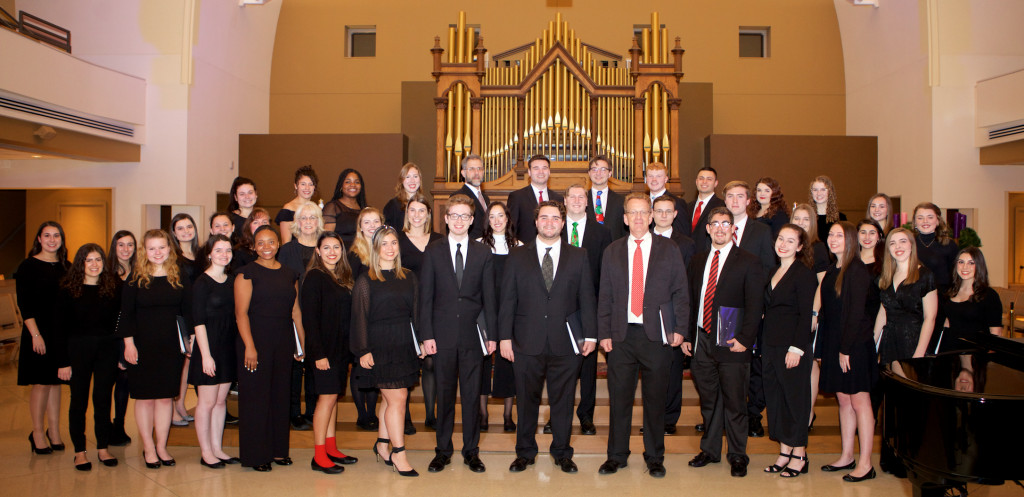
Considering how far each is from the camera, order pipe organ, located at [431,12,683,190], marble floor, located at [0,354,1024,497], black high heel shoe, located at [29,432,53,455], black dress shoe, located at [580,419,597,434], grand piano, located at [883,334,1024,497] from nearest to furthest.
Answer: grand piano, located at [883,334,1024,497] < marble floor, located at [0,354,1024,497] < black high heel shoe, located at [29,432,53,455] < black dress shoe, located at [580,419,597,434] < pipe organ, located at [431,12,683,190]

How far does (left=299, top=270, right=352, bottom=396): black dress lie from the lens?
4012mm

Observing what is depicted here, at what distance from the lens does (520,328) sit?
4000 millimetres

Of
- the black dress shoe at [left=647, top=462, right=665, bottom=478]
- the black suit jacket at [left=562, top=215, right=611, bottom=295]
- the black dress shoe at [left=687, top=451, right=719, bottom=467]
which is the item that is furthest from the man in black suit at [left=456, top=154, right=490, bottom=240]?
the black dress shoe at [left=687, top=451, right=719, bottom=467]

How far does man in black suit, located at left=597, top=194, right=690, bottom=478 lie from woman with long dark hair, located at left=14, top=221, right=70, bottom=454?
10.8 feet

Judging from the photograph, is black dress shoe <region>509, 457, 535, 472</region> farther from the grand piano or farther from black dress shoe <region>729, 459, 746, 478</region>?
the grand piano

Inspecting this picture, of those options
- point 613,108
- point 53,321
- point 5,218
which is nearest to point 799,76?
point 613,108

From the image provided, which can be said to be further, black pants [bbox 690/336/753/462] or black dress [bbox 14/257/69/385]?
black dress [bbox 14/257/69/385]

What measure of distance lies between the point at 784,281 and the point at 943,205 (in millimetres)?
5877

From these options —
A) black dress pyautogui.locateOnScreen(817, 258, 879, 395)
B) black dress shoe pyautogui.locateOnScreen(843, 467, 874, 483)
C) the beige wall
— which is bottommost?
black dress shoe pyautogui.locateOnScreen(843, 467, 874, 483)

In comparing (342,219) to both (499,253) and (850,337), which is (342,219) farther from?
(850,337)

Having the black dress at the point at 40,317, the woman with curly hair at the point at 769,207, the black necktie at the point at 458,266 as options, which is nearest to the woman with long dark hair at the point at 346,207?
the black necktie at the point at 458,266

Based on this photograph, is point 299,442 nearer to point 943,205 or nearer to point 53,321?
point 53,321

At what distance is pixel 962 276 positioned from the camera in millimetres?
4055

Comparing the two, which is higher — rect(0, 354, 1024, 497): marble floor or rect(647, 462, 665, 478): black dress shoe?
rect(647, 462, 665, 478): black dress shoe
